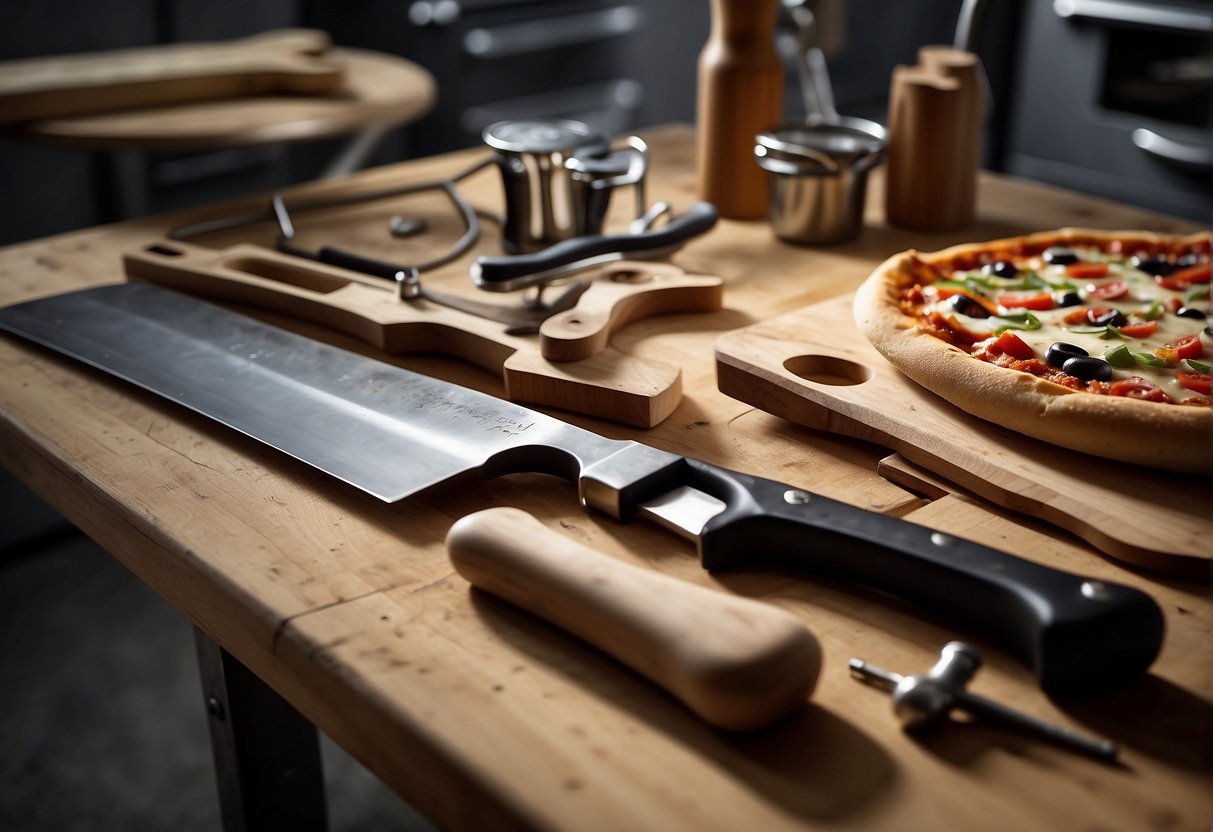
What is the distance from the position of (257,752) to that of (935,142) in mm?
939

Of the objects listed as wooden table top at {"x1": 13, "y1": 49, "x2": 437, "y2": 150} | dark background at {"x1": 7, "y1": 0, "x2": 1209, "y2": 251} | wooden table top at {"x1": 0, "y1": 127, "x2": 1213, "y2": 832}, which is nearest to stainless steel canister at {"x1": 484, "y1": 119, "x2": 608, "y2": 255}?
wooden table top at {"x1": 0, "y1": 127, "x2": 1213, "y2": 832}

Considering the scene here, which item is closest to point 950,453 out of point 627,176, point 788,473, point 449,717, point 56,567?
point 788,473

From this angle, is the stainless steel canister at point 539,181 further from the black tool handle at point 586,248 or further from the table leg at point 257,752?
the table leg at point 257,752

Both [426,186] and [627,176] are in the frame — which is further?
[426,186]

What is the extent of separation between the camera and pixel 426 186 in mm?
1426

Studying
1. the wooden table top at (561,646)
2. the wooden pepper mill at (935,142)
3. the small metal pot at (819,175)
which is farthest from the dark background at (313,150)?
the wooden table top at (561,646)

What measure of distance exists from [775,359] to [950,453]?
17 centimetres

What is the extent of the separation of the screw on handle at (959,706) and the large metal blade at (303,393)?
0.27 metres

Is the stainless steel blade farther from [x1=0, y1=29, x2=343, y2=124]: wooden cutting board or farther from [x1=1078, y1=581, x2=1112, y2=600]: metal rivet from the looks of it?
[x1=0, y1=29, x2=343, y2=124]: wooden cutting board

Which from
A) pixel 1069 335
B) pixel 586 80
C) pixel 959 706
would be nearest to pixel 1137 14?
pixel 586 80

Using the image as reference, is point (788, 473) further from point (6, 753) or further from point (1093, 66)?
point (1093, 66)

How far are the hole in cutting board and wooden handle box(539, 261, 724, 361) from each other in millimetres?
162

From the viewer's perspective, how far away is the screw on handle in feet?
1.77

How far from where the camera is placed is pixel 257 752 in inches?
36.9
